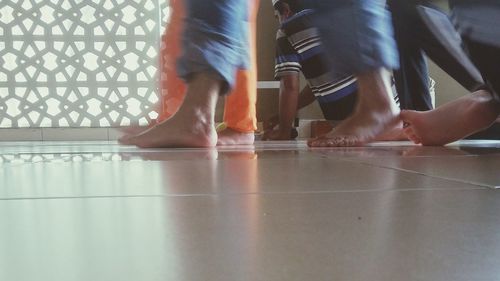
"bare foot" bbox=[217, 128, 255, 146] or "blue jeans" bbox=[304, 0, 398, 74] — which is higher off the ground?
"blue jeans" bbox=[304, 0, 398, 74]

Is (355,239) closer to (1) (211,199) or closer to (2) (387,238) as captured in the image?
(2) (387,238)

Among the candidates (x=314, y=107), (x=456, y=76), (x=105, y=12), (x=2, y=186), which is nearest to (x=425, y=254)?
(x=2, y=186)

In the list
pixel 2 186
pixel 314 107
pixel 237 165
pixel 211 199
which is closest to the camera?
pixel 211 199

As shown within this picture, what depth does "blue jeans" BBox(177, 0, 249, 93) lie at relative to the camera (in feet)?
4.19

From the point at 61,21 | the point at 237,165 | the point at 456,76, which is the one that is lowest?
the point at 237,165

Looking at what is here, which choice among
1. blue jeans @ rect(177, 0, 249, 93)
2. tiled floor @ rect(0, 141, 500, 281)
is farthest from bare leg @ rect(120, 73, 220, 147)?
tiled floor @ rect(0, 141, 500, 281)

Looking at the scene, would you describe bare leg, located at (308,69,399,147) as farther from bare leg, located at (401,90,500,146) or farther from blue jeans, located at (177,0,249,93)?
blue jeans, located at (177,0,249,93)

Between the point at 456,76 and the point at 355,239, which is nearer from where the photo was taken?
the point at 355,239

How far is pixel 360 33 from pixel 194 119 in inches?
18.7

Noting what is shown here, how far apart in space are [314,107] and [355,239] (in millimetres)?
3781

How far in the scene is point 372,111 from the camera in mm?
1475

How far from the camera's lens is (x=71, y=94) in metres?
4.18

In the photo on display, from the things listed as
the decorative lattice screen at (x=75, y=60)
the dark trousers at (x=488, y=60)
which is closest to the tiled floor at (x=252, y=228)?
the dark trousers at (x=488, y=60)

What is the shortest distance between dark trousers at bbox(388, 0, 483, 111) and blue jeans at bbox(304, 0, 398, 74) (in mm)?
461
